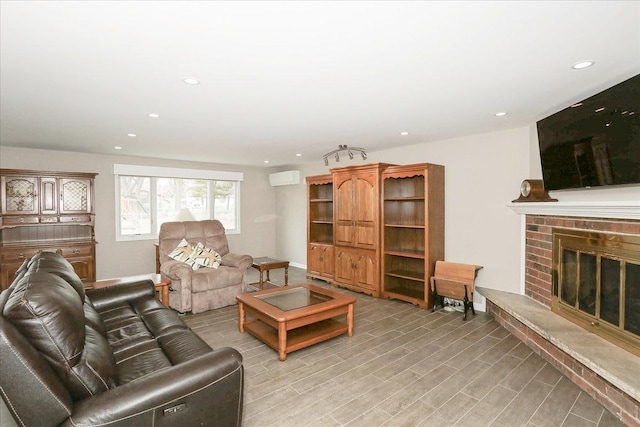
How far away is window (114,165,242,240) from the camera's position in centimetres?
614

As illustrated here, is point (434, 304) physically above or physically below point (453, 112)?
below

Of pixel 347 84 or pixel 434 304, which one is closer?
pixel 347 84

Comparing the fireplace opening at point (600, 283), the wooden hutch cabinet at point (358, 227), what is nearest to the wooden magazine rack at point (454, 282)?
the wooden hutch cabinet at point (358, 227)

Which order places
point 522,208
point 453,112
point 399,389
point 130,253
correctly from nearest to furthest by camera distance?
point 399,389, point 453,112, point 522,208, point 130,253

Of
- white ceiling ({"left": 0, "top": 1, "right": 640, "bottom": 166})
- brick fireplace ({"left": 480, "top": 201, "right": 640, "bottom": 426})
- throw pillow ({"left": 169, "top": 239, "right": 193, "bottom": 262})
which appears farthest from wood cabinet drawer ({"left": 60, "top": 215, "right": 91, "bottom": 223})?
brick fireplace ({"left": 480, "top": 201, "right": 640, "bottom": 426})

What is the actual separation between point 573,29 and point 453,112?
1.57 m

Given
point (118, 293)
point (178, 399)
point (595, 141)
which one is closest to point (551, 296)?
point (595, 141)

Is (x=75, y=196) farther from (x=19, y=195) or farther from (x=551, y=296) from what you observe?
(x=551, y=296)

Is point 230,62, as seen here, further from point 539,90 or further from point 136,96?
point 539,90

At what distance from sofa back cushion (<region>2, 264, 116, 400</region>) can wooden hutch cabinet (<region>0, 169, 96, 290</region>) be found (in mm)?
4335

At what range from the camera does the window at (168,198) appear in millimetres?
6145

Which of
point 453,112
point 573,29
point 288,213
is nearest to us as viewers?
point 573,29

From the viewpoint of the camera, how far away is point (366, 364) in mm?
2953

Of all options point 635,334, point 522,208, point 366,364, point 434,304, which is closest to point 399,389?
point 366,364
